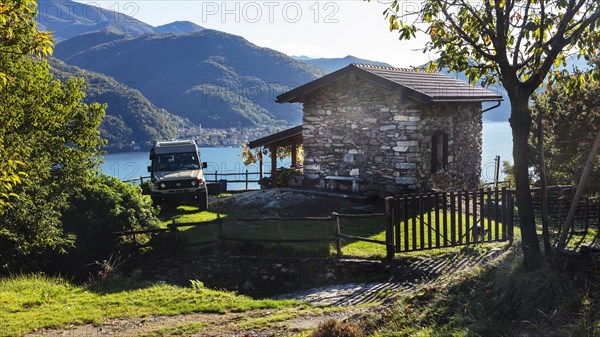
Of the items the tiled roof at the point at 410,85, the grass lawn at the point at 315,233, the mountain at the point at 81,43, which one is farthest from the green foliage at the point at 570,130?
the mountain at the point at 81,43

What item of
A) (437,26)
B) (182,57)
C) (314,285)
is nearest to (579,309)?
(437,26)

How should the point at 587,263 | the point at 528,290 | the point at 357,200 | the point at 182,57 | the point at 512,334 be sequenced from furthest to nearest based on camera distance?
the point at 182,57, the point at 357,200, the point at 587,263, the point at 528,290, the point at 512,334

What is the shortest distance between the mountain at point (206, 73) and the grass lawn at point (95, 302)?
260 feet

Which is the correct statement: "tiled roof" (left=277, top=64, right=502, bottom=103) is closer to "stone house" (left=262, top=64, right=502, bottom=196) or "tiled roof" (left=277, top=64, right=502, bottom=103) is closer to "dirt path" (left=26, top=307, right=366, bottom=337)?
"stone house" (left=262, top=64, right=502, bottom=196)

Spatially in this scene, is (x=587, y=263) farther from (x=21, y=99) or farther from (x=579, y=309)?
(x=21, y=99)

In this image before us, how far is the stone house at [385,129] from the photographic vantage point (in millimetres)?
16812

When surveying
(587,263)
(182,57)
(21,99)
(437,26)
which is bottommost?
(587,263)

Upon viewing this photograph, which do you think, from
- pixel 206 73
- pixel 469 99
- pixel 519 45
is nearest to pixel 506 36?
pixel 519 45

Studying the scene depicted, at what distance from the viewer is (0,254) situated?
33.9 feet

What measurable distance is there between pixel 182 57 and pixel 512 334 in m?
137

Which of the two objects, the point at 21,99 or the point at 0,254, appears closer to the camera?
the point at 21,99

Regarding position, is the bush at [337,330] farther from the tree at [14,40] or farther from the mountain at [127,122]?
the mountain at [127,122]

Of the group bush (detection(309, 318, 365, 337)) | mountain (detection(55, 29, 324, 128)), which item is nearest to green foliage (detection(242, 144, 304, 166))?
bush (detection(309, 318, 365, 337))

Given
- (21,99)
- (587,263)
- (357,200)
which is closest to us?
A: (587,263)
